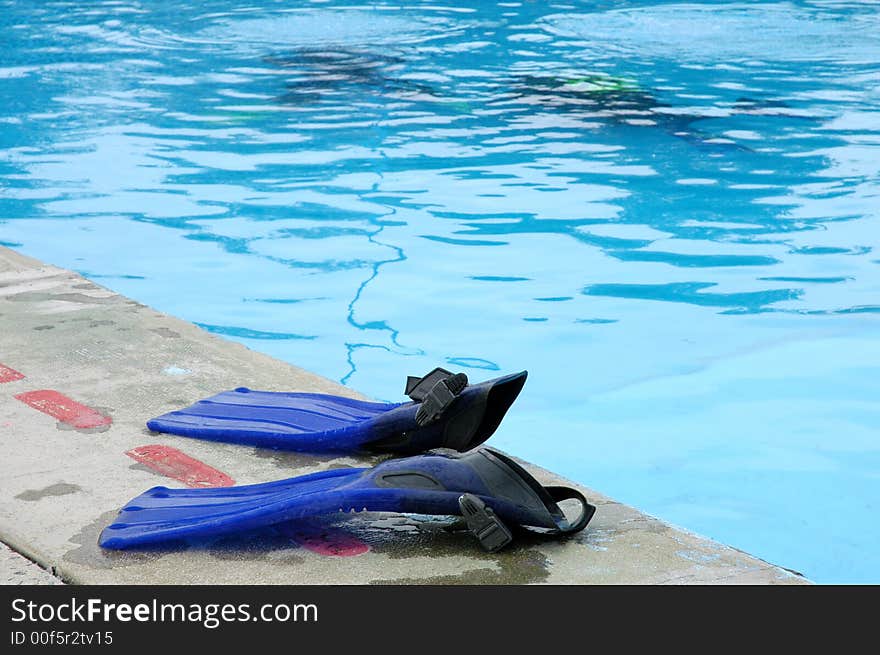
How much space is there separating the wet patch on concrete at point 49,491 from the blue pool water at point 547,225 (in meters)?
1.73

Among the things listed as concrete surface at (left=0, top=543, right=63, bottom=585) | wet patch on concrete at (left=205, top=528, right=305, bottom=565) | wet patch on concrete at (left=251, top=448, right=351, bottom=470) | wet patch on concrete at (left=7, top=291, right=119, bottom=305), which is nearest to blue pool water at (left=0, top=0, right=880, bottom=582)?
wet patch on concrete at (left=7, top=291, right=119, bottom=305)

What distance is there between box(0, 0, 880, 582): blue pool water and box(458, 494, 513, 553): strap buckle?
1.37 metres

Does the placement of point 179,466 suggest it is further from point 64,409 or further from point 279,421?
point 64,409

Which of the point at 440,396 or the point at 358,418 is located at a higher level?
the point at 440,396

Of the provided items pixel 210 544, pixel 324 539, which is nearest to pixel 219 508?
pixel 210 544

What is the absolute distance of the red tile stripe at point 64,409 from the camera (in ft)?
9.45

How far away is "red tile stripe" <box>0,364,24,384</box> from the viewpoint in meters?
3.15

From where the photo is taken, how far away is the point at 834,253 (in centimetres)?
559

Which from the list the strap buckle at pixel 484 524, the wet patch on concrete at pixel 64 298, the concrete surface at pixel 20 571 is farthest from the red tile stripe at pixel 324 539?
the wet patch on concrete at pixel 64 298

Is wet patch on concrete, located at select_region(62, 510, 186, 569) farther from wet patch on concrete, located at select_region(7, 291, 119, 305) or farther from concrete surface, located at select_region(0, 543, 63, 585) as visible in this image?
wet patch on concrete, located at select_region(7, 291, 119, 305)

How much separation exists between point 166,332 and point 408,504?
60.7 inches

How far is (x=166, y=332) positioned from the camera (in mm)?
3582

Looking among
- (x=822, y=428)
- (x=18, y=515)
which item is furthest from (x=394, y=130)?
(x=18, y=515)
